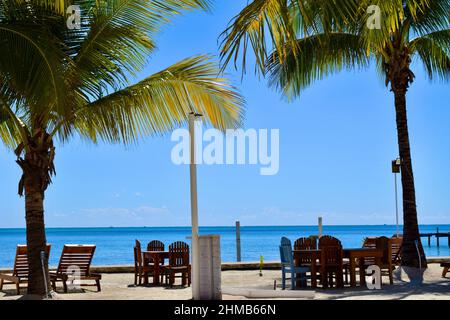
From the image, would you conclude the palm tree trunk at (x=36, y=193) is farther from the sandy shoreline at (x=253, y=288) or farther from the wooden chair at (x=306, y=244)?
the wooden chair at (x=306, y=244)

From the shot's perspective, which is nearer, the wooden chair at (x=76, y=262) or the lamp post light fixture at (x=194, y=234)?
the lamp post light fixture at (x=194, y=234)

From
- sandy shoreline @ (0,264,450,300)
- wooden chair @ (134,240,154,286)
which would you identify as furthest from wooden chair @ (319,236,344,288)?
wooden chair @ (134,240,154,286)

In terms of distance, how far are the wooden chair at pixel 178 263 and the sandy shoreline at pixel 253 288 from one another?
1.11ft

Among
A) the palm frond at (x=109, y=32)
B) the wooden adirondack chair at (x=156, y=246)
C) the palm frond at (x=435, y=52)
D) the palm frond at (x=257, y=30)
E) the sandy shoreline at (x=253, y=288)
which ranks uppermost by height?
the palm frond at (x=435, y=52)

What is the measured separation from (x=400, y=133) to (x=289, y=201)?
96885 millimetres

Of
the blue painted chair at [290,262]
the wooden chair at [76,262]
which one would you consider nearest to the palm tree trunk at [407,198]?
the blue painted chair at [290,262]

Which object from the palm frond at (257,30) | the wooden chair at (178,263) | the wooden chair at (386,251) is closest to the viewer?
the palm frond at (257,30)

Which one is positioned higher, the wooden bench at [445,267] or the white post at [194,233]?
the white post at [194,233]

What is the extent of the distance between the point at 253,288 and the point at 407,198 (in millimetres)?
5085

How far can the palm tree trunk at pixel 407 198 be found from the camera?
1723 centimetres

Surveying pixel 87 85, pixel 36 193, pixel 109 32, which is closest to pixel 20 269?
pixel 36 193

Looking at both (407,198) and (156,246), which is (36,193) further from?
(407,198)

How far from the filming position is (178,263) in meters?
15.6
